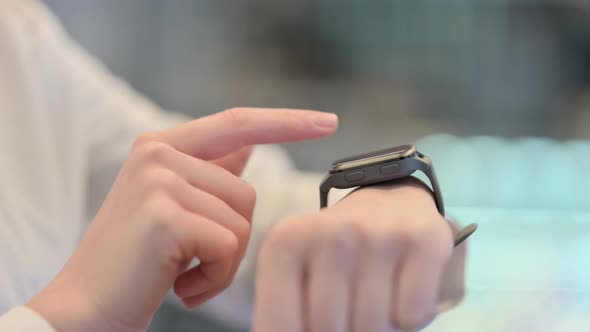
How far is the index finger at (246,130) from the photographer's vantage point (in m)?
0.42

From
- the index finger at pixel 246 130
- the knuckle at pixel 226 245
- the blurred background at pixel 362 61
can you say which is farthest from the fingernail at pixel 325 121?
the blurred background at pixel 362 61

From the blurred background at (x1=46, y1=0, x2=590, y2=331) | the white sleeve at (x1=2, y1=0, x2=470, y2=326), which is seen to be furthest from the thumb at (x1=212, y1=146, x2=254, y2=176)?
the blurred background at (x1=46, y1=0, x2=590, y2=331)

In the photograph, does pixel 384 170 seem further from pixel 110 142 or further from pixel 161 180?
pixel 110 142

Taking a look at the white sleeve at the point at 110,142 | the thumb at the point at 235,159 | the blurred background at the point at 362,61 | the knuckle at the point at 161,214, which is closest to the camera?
the knuckle at the point at 161,214

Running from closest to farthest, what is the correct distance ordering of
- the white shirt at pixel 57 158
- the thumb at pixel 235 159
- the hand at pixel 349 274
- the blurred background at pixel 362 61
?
the hand at pixel 349 274 < the thumb at pixel 235 159 < the white shirt at pixel 57 158 < the blurred background at pixel 362 61

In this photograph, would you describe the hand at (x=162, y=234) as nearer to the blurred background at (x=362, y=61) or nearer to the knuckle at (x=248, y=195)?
the knuckle at (x=248, y=195)

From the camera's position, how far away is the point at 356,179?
0.33m

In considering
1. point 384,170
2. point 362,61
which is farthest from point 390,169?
point 362,61

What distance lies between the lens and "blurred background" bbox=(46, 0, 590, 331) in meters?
1.15

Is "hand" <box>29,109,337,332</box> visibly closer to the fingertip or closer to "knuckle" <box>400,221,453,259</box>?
the fingertip

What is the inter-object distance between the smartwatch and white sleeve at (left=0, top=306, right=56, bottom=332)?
0.20 meters

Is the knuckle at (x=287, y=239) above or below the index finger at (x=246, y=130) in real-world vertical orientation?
below

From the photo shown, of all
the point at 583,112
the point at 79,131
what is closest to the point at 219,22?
the point at 79,131

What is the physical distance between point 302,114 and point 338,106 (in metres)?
0.86
